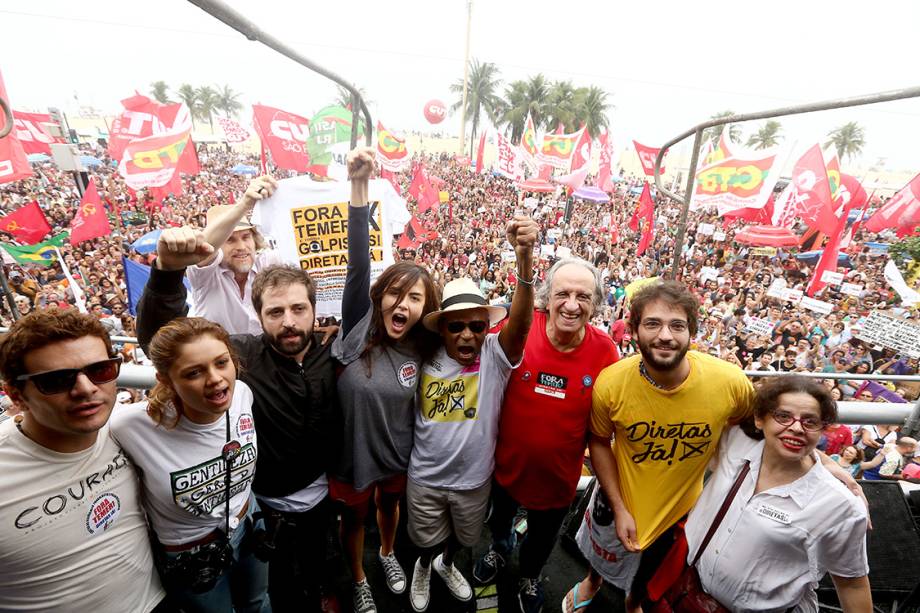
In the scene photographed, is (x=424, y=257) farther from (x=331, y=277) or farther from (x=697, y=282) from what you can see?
(x=331, y=277)

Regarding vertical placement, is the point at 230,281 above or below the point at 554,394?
above

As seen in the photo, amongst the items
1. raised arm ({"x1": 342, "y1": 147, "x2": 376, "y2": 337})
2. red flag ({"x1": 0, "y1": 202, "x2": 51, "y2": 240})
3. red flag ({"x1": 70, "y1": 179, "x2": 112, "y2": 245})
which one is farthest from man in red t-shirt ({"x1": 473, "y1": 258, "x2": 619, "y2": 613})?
red flag ({"x1": 0, "y1": 202, "x2": 51, "y2": 240})

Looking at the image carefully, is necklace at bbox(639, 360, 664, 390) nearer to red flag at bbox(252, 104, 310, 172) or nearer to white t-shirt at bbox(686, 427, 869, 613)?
white t-shirt at bbox(686, 427, 869, 613)

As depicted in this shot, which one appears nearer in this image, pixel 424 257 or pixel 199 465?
pixel 199 465

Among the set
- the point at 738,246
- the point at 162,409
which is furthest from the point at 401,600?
the point at 738,246

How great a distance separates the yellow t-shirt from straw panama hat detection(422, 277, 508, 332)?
679 mm

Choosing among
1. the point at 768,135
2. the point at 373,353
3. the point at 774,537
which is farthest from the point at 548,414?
the point at 768,135

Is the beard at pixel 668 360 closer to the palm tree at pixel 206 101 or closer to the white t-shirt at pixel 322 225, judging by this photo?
the white t-shirt at pixel 322 225

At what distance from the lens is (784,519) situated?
70.2 inches

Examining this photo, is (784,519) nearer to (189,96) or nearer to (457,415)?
(457,415)

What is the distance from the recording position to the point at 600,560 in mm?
2441

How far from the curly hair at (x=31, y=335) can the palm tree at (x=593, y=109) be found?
46.3m

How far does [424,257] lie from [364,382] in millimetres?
12008

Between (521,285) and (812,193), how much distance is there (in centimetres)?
1285
